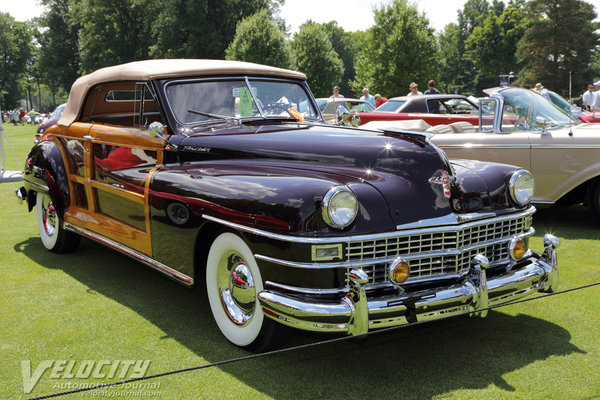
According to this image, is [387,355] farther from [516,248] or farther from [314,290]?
[516,248]

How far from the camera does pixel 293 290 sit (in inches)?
118

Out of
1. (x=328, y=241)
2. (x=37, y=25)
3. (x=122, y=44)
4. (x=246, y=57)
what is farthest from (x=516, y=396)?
(x=37, y=25)

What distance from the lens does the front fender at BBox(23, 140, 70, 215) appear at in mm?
5496

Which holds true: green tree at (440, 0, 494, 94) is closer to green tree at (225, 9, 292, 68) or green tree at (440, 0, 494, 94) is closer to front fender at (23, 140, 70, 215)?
green tree at (225, 9, 292, 68)

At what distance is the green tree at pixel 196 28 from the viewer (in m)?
42.8

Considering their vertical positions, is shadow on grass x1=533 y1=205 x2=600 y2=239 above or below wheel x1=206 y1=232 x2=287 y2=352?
below

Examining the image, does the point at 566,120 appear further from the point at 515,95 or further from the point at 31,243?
the point at 31,243

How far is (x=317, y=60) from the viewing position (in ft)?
133

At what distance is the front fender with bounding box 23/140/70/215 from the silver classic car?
3.30 metres

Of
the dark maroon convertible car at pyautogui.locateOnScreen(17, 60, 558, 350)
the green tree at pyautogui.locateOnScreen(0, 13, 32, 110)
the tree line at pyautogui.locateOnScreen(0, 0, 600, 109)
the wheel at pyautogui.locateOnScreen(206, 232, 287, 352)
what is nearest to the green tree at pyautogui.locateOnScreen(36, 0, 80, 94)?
the tree line at pyautogui.locateOnScreen(0, 0, 600, 109)

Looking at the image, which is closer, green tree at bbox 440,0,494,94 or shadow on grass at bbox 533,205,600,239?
shadow on grass at bbox 533,205,600,239

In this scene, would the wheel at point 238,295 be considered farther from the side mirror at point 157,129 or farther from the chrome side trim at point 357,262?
the side mirror at point 157,129

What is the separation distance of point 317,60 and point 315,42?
137cm

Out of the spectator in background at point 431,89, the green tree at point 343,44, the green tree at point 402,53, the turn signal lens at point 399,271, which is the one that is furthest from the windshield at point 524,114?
the green tree at point 343,44
